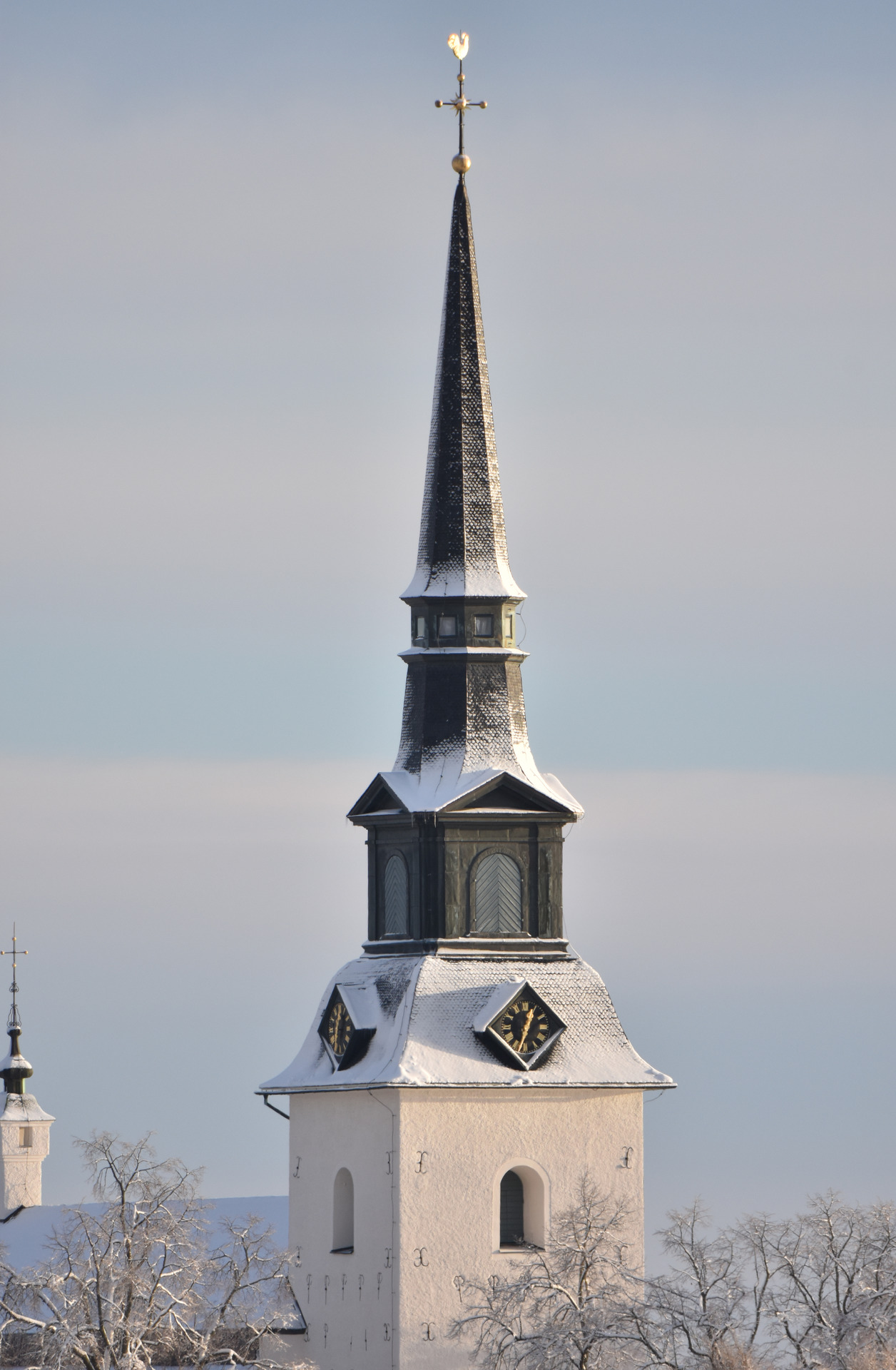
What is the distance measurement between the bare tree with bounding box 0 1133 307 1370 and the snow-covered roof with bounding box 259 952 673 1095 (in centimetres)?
565

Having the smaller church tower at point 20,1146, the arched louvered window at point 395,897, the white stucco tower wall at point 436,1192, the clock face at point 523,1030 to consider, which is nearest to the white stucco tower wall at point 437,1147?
the white stucco tower wall at point 436,1192

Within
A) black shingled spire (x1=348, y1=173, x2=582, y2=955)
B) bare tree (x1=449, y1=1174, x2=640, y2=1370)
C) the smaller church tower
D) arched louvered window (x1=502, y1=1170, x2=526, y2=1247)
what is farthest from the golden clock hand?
the smaller church tower

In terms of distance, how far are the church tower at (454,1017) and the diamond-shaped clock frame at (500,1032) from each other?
2.2 inches

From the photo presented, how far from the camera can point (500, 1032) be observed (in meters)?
79.0

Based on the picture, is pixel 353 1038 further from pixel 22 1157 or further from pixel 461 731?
pixel 22 1157

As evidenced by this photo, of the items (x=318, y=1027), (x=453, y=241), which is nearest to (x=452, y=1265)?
(x=318, y=1027)

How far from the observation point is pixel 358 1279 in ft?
260

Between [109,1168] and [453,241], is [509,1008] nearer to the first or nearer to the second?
[109,1168]

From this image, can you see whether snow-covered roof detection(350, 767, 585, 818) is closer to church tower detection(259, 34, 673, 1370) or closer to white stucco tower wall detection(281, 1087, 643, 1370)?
church tower detection(259, 34, 673, 1370)

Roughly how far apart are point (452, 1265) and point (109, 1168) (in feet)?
29.7

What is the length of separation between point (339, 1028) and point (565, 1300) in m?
9.80

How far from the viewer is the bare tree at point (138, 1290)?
69562 mm

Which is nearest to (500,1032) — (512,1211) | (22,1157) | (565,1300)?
(512,1211)

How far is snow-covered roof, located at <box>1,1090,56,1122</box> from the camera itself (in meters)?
128
